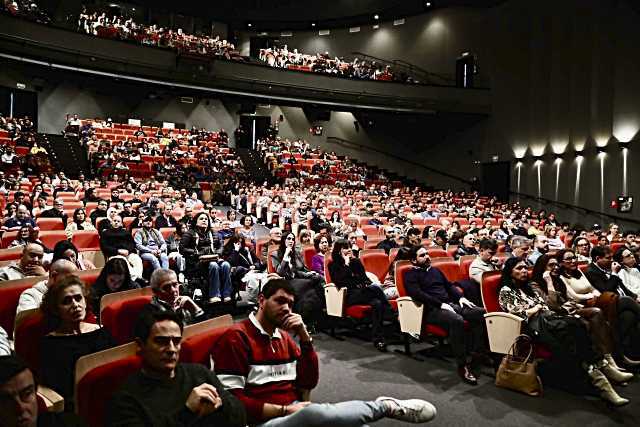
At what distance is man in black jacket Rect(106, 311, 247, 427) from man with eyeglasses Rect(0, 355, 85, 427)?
0.70 feet

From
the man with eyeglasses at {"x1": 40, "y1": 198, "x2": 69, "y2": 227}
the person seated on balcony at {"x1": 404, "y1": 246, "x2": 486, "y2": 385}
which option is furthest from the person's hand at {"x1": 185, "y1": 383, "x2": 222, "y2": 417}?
the man with eyeglasses at {"x1": 40, "y1": 198, "x2": 69, "y2": 227}

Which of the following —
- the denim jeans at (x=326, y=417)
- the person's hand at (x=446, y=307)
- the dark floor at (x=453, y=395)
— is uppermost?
the denim jeans at (x=326, y=417)

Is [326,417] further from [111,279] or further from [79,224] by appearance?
[79,224]

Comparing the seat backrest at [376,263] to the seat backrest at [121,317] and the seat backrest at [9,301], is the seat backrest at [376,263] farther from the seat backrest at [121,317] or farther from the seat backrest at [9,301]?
the seat backrest at [9,301]

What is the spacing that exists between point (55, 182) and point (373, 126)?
13015 mm

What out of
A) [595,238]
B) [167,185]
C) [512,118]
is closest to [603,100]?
[512,118]

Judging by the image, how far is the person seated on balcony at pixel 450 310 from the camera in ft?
11.9

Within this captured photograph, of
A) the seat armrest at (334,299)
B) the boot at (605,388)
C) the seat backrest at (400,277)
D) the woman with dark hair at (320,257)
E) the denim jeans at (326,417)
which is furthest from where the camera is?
the woman with dark hair at (320,257)

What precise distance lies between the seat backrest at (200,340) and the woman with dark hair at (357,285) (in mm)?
2193

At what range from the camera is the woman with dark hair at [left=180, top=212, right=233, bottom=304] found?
4906mm

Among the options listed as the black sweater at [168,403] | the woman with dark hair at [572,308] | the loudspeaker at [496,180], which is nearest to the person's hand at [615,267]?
the woman with dark hair at [572,308]

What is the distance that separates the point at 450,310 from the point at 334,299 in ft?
3.43

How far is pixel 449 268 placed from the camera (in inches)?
182

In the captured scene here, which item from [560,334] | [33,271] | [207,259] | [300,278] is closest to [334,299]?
[300,278]
